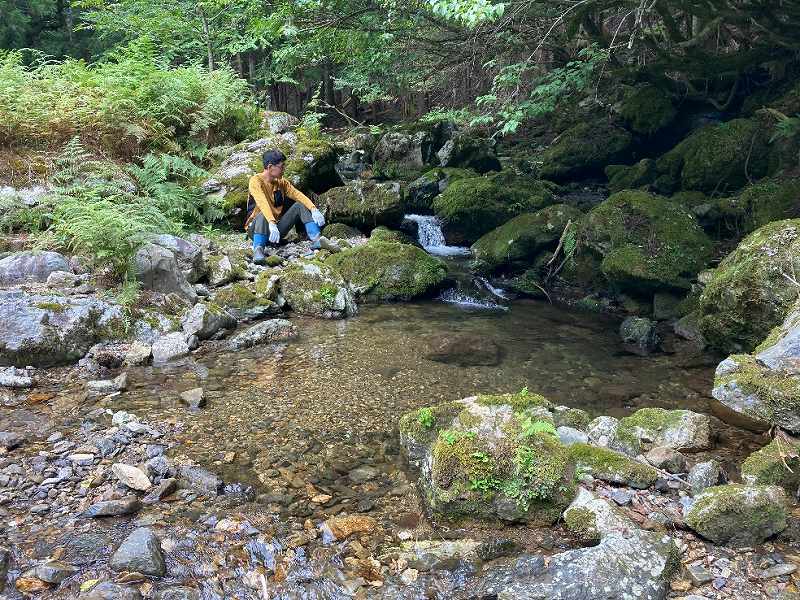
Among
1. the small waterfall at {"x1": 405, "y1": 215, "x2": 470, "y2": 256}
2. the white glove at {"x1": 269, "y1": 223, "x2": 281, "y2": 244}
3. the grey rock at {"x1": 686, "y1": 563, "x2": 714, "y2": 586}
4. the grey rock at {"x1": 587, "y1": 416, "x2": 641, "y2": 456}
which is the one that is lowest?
the small waterfall at {"x1": 405, "y1": 215, "x2": 470, "y2": 256}

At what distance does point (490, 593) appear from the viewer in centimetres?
310

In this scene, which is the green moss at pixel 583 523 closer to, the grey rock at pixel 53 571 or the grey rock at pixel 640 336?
the grey rock at pixel 53 571

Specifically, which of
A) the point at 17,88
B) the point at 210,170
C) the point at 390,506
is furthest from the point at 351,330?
the point at 17,88

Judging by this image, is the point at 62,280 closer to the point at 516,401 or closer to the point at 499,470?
the point at 516,401

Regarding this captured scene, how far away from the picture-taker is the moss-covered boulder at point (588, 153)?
1538 centimetres

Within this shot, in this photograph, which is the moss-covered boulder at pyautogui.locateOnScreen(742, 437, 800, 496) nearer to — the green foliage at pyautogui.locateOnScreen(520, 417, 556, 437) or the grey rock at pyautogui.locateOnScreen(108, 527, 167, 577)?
the green foliage at pyautogui.locateOnScreen(520, 417, 556, 437)

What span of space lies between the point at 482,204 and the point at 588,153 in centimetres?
503

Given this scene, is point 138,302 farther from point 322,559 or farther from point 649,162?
point 649,162

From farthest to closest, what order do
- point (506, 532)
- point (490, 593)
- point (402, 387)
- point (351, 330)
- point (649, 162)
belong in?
point (649, 162) < point (351, 330) < point (402, 387) < point (506, 532) < point (490, 593)

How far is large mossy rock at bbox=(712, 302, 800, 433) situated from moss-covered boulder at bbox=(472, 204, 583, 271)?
6.27 meters

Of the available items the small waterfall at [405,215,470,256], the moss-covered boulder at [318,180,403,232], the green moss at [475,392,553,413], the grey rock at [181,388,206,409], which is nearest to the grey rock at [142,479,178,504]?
the grey rock at [181,388,206,409]

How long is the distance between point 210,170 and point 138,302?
17.9 feet

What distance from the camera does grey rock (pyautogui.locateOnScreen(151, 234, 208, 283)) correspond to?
7.77m

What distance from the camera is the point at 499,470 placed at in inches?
147
